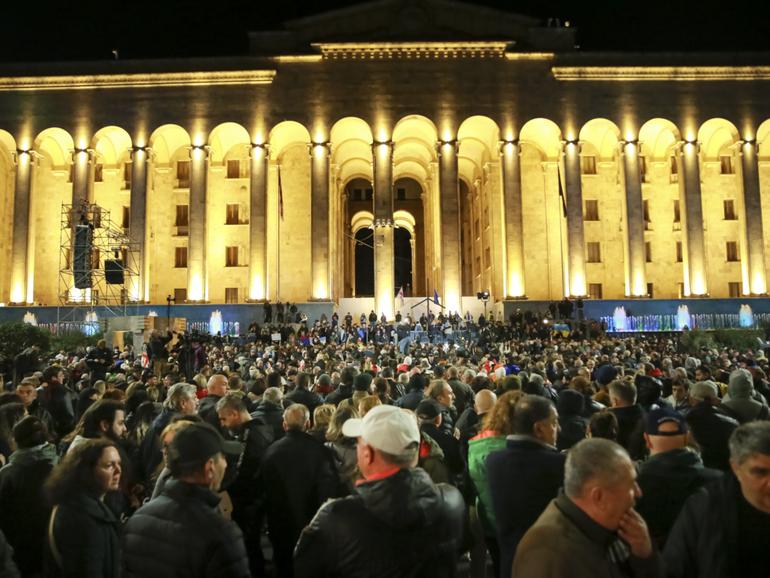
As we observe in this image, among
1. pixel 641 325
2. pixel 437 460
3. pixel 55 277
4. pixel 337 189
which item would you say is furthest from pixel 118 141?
pixel 437 460

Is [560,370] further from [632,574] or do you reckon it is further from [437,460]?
[632,574]

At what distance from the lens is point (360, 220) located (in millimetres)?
54094

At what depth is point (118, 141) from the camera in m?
40.3

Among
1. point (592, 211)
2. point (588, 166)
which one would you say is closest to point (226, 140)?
point (588, 166)

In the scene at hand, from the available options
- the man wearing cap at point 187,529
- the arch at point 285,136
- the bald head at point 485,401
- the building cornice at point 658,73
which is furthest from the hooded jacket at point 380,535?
the building cornice at point 658,73

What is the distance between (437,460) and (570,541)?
6.94 feet

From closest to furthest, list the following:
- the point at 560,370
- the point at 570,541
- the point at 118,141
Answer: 1. the point at 570,541
2. the point at 560,370
3. the point at 118,141

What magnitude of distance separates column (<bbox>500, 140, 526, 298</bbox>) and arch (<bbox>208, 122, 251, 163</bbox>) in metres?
14.8

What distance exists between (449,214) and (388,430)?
35.5m

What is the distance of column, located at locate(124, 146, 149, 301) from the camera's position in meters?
37.2

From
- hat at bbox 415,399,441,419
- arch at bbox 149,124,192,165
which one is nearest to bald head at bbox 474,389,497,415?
hat at bbox 415,399,441,419

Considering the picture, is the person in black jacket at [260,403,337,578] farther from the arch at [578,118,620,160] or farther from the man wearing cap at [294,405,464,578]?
the arch at [578,118,620,160]

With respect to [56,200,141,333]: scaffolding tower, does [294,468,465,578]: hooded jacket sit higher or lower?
lower

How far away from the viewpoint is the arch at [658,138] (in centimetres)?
3841
